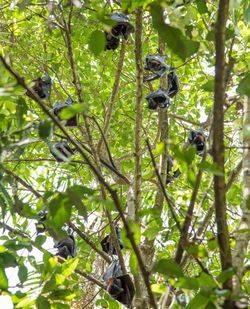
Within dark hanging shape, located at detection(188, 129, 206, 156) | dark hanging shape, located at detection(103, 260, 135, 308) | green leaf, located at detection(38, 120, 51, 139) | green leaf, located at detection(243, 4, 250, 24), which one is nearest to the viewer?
green leaf, located at detection(38, 120, 51, 139)

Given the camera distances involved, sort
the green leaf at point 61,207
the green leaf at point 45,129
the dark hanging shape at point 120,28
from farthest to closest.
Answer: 1. the dark hanging shape at point 120,28
2. the green leaf at point 61,207
3. the green leaf at point 45,129

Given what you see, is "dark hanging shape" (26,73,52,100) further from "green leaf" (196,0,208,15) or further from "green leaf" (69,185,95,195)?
"green leaf" (69,185,95,195)

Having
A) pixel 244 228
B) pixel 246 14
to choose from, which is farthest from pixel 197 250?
pixel 246 14

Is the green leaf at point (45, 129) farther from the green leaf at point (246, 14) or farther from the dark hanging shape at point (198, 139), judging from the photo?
the dark hanging shape at point (198, 139)

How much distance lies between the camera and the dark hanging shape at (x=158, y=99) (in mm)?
2596

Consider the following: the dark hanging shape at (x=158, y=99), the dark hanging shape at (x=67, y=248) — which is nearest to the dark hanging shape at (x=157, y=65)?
the dark hanging shape at (x=158, y=99)

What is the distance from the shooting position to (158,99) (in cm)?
263

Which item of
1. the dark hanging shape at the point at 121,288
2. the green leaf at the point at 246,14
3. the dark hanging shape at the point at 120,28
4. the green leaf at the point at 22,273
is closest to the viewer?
the green leaf at the point at 22,273

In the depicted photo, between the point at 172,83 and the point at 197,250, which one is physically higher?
the point at 172,83

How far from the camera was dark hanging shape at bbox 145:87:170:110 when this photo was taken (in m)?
2.60

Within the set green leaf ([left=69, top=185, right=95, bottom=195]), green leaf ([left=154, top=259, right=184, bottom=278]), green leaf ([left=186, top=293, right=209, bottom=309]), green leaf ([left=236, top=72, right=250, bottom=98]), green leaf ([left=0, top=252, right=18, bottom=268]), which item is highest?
green leaf ([left=236, top=72, right=250, bottom=98])

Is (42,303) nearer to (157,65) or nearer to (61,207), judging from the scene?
(61,207)

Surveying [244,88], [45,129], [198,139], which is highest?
[198,139]

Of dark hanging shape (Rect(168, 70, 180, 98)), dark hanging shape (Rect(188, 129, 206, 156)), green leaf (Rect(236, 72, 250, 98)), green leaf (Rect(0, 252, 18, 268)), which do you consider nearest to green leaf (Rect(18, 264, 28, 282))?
green leaf (Rect(0, 252, 18, 268))
